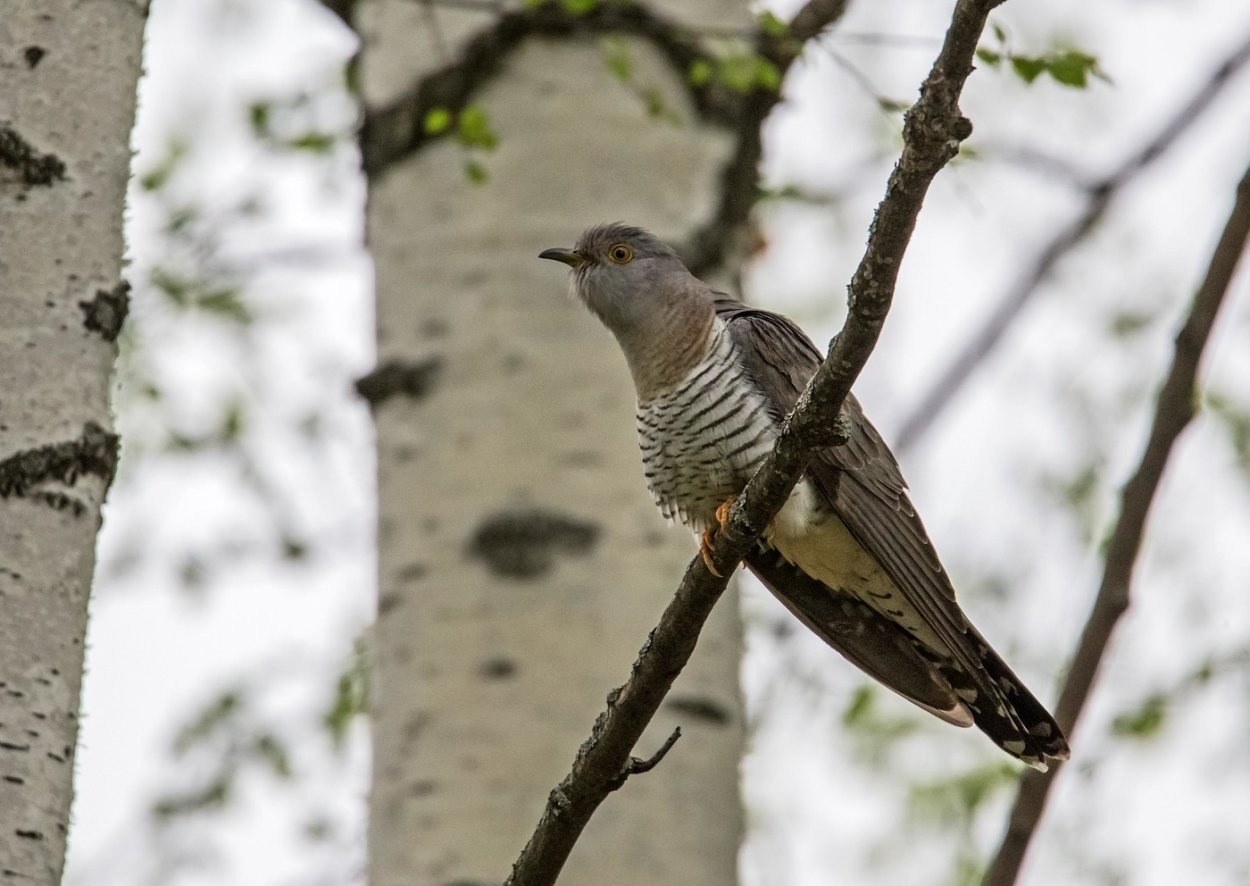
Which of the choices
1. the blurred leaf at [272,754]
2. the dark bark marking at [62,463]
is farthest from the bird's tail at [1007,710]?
the blurred leaf at [272,754]

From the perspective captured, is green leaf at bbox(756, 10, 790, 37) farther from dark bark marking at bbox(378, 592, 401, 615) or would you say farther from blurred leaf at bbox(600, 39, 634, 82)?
dark bark marking at bbox(378, 592, 401, 615)

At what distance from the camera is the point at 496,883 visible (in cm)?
326

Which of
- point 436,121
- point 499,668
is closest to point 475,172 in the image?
point 436,121

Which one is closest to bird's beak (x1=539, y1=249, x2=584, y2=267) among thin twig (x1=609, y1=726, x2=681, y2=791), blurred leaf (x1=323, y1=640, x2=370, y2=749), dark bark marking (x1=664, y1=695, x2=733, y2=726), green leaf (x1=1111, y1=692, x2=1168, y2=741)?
dark bark marking (x1=664, y1=695, x2=733, y2=726)

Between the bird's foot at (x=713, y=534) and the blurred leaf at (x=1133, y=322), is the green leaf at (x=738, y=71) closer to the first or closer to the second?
the bird's foot at (x=713, y=534)

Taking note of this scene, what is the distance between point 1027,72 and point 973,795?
336 centimetres

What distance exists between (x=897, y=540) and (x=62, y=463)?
177 cm

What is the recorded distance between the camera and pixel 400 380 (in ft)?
12.2

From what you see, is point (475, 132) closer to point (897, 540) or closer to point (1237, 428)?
point (897, 540)

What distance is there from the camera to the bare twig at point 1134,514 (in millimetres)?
2627

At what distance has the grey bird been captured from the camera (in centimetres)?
325

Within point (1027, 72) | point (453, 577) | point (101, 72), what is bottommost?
Result: point (453, 577)

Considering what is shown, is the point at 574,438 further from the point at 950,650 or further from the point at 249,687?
the point at 249,687

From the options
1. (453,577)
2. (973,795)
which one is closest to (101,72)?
(453,577)
